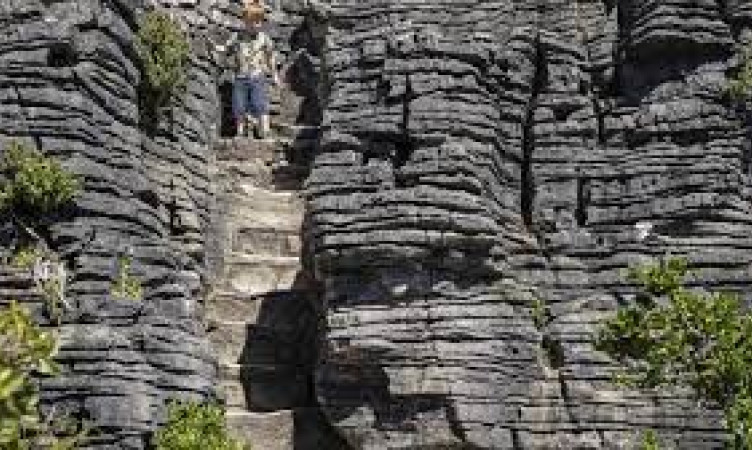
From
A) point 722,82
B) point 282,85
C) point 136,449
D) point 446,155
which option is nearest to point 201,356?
point 136,449

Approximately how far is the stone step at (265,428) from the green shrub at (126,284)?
8.75ft

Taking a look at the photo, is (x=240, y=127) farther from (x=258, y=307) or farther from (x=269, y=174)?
(x=258, y=307)

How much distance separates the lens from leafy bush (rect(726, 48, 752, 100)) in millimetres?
18422

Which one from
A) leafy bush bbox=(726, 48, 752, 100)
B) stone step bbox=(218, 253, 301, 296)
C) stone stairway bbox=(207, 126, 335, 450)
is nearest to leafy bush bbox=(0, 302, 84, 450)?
stone stairway bbox=(207, 126, 335, 450)

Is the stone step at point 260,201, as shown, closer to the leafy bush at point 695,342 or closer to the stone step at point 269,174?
the stone step at point 269,174

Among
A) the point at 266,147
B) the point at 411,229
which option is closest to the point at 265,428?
the point at 411,229

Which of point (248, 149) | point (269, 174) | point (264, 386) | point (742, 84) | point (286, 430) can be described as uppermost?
point (742, 84)

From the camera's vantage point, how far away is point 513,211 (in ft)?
60.4

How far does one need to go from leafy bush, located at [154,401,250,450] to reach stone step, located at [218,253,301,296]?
4.65 meters

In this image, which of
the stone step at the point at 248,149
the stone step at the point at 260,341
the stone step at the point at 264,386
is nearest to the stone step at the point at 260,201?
the stone step at the point at 248,149

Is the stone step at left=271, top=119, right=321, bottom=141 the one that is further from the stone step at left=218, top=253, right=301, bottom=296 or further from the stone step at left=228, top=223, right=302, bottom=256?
the stone step at left=218, top=253, right=301, bottom=296

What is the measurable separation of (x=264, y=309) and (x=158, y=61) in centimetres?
434

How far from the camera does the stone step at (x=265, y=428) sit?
56.1 ft

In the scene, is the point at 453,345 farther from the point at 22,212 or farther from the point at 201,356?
the point at 22,212
